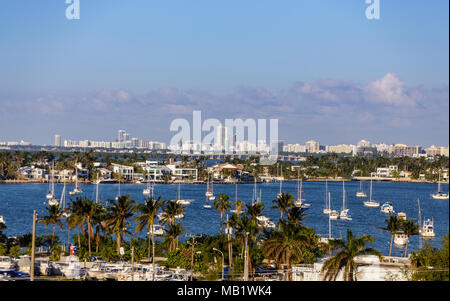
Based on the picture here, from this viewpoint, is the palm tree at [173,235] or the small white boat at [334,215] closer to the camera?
the palm tree at [173,235]

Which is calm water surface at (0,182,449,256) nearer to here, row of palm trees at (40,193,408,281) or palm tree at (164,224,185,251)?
row of palm trees at (40,193,408,281)

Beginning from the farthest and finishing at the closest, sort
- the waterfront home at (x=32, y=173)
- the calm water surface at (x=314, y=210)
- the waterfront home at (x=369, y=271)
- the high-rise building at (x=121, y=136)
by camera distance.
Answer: the high-rise building at (x=121, y=136) < the waterfront home at (x=32, y=173) < the calm water surface at (x=314, y=210) < the waterfront home at (x=369, y=271)

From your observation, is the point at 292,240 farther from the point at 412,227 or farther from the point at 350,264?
the point at 412,227

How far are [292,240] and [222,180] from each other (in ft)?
193

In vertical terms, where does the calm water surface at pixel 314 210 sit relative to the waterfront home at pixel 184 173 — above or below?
below

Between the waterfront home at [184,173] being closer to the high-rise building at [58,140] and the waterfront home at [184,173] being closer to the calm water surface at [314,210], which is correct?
the calm water surface at [314,210]

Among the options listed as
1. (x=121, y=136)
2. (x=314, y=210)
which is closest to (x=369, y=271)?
(x=314, y=210)

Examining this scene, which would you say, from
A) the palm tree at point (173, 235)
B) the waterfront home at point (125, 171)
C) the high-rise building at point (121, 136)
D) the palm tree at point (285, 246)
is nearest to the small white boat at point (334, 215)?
the palm tree at point (173, 235)

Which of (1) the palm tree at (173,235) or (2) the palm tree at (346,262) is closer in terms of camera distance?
Result: (2) the palm tree at (346,262)

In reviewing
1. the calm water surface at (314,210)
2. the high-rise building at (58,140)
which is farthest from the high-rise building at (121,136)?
the calm water surface at (314,210)

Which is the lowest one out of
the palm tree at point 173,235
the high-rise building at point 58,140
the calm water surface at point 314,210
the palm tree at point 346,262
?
the calm water surface at point 314,210

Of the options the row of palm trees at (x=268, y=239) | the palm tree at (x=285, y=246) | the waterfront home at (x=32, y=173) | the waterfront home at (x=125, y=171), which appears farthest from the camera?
the waterfront home at (x=125, y=171)

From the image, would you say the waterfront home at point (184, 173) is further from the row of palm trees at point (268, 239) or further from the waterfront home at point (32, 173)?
the row of palm trees at point (268, 239)

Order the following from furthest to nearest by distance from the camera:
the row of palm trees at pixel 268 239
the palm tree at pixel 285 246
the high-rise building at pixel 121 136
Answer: the high-rise building at pixel 121 136 < the palm tree at pixel 285 246 < the row of palm trees at pixel 268 239
